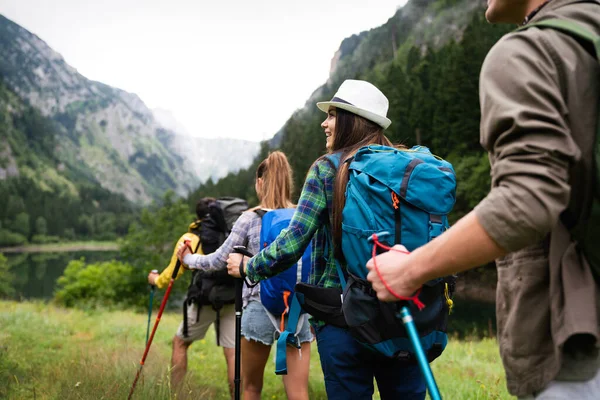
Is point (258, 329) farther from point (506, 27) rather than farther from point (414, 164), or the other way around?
point (506, 27)

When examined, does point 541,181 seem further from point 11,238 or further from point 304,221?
point 11,238

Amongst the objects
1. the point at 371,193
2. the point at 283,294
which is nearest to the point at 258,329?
the point at 283,294

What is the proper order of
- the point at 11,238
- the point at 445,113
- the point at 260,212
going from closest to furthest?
the point at 260,212 → the point at 445,113 → the point at 11,238

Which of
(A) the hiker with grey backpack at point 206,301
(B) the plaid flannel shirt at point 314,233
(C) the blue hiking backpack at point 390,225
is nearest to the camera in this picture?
(C) the blue hiking backpack at point 390,225

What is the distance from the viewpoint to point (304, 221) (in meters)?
2.68

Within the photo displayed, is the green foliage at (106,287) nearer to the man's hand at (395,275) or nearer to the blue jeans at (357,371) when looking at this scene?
the blue jeans at (357,371)

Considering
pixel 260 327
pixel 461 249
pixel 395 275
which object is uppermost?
pixel 461 249

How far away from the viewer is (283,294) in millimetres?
4125

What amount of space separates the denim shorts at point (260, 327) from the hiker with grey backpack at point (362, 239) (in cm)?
153

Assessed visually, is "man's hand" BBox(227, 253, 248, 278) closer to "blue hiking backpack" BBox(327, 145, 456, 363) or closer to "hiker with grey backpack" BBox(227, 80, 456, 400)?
"hiker with grey backpack" BBox(227, 80, 456, 400)

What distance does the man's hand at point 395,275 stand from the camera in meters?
1.56

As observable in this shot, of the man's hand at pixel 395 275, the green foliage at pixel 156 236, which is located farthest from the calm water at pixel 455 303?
the man's hand at pixel 395 275

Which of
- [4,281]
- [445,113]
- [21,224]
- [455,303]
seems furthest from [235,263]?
[21,224]

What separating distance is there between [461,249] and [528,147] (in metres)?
0.32
